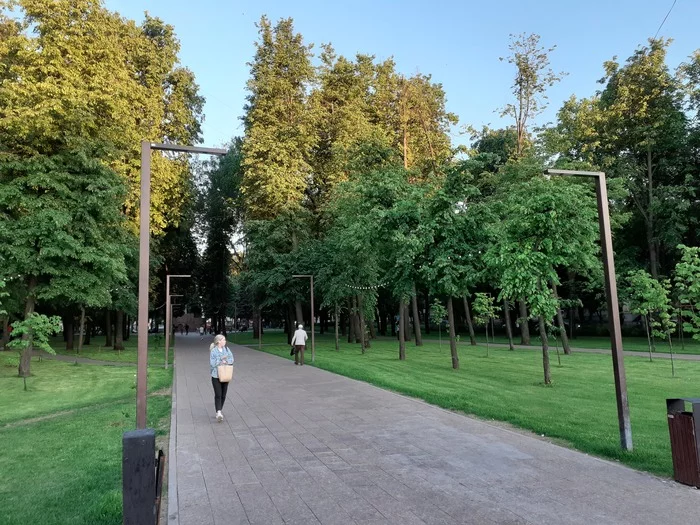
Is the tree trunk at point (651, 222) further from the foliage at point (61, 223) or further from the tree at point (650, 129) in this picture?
the foliage at point (61, 223)

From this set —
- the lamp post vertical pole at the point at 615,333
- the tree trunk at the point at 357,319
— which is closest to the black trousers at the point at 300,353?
the tree trunk at the point at 357,319

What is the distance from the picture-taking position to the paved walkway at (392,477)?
475 centimetres

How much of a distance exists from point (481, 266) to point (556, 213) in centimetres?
478

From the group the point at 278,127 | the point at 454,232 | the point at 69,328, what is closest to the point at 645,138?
the point at 454,232

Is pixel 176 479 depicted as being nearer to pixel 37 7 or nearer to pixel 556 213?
pixel 556 213

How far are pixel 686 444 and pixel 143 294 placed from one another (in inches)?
264

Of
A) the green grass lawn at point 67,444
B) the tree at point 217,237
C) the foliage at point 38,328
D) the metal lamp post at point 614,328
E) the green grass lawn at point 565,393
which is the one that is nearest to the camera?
the green grass lawn at point 67,444

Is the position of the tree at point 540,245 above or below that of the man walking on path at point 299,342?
above

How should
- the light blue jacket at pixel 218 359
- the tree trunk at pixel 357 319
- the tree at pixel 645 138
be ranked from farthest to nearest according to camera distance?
the tree trunk at pixel 357 319
the tree at pixel 645 138
the light blue jacket at pixel 218 359

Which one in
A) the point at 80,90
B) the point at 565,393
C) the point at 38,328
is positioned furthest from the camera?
the point at 80,90

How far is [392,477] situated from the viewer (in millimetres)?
5883

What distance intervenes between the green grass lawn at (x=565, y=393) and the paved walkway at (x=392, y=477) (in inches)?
24.2

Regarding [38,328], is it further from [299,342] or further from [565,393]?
[565,393]

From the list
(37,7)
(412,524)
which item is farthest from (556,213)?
(37,7)
